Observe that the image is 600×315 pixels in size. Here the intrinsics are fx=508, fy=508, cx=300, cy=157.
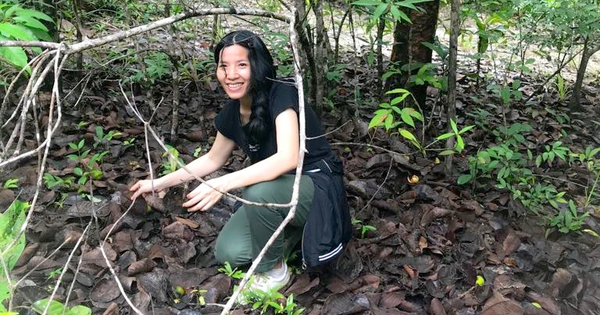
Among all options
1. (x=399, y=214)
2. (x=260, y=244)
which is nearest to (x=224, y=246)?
(x=260, y=244)

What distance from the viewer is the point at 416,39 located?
3479 millimetres

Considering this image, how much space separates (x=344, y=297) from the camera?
235 cm

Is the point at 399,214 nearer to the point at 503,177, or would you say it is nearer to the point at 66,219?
the point at 503,177

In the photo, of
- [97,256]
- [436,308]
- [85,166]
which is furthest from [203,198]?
[85,166]

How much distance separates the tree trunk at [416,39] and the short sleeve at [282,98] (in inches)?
51.8

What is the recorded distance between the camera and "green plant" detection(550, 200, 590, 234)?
270 centimetres

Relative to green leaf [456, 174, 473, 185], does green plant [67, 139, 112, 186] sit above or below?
above

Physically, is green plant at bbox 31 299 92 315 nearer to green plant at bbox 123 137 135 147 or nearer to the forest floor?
the forest floor

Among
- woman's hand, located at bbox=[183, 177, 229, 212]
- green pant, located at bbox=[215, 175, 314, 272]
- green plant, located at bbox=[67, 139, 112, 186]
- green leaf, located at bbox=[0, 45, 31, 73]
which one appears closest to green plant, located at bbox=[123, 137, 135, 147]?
green plant, located at bbox=[67, 139, 112, 186]

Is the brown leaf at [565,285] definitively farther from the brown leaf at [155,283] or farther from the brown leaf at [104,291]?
the brown leaf at [104,291]

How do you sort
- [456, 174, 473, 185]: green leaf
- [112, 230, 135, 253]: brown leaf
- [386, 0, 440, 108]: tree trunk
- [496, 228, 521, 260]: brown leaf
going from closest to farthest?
[112, 230, 135, 253]: brown leaf
[496, 228, 521, 260]: brown leaf
[456, 174, 473, 185]: green leaf
[386, 0, 440, 108]: tree trunk

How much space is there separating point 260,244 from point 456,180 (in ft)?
4.84

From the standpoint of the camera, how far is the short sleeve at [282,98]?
2258 mm

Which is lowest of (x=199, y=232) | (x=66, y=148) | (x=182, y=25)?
(x=199, y=232)
